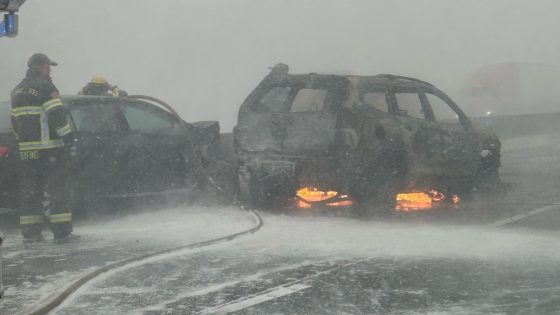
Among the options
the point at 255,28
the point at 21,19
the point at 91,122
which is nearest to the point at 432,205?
the point at 91,122

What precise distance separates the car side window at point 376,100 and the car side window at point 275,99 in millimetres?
1031

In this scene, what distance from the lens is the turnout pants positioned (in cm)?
717

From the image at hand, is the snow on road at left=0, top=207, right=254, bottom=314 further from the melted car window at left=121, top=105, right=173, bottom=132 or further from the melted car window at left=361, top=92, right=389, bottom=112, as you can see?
the melted car window at left=361, top=92, right=389, bottom=112

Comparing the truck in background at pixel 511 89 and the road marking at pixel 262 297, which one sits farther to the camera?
the truck in background at pixel 511 89

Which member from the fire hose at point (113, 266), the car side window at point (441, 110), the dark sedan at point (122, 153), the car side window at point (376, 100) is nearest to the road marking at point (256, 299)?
the fire hose at point (113, 266)

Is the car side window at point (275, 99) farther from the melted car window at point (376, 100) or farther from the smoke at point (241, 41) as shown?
the smoke at point (241, 41)

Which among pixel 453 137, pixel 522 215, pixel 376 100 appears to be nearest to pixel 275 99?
pixel 376 100

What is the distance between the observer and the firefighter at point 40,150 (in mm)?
7156

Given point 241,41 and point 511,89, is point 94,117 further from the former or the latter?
point 511,89

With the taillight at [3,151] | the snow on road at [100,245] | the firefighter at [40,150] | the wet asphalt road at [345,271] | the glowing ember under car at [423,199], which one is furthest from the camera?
the glowing ember under car at [423,199]

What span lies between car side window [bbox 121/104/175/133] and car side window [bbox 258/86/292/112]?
3.71ft

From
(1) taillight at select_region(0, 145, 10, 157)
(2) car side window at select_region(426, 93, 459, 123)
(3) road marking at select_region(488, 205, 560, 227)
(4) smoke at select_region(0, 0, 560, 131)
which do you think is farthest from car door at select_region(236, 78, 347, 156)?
(4) smoke at select_region(0, 0, 560, 131)

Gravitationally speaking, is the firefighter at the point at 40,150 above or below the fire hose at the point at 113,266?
above

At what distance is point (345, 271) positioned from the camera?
5.82 meters
